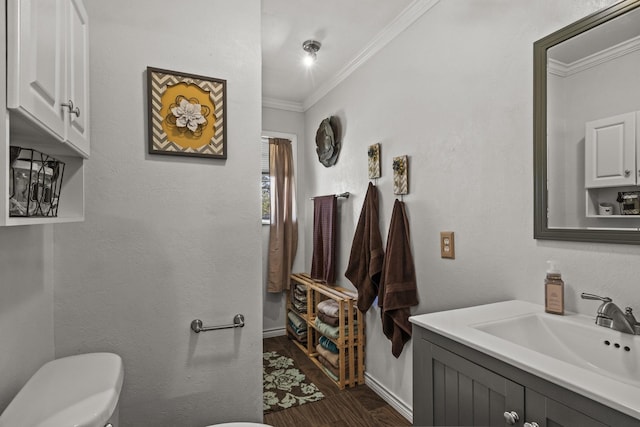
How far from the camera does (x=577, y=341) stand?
1.12 meters

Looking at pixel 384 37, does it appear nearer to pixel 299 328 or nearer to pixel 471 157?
pixel 471 157

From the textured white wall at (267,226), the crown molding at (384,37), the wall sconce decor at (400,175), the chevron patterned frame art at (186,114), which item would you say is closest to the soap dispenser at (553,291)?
the wall sconce decor at (400,175)

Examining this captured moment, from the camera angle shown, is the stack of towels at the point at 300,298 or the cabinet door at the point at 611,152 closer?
the cabinet door at the point at 611,152

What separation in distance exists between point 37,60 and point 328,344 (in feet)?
8.45

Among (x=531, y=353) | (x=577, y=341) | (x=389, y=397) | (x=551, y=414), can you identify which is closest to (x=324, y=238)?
(x=389, y=397)

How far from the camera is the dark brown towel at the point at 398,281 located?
6.73ft

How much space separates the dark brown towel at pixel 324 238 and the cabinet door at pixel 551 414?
216 cm

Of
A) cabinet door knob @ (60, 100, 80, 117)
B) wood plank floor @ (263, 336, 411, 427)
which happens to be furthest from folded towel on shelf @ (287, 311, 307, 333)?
cabinet door knob @ (60, 100, 80, 117)

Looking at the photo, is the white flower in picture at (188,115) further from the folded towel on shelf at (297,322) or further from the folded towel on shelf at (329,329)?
the folded towel on shelf at (297,322)

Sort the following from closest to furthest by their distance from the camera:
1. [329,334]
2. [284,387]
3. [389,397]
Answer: [389,397], [284,387], [329,334]

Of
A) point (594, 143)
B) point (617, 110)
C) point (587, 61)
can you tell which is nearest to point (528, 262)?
point (594, 143)

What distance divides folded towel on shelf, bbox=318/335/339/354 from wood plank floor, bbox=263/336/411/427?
0.23 metres

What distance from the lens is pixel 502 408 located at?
93 cm

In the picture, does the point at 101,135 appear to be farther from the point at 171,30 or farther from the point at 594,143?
the point at 594,143
